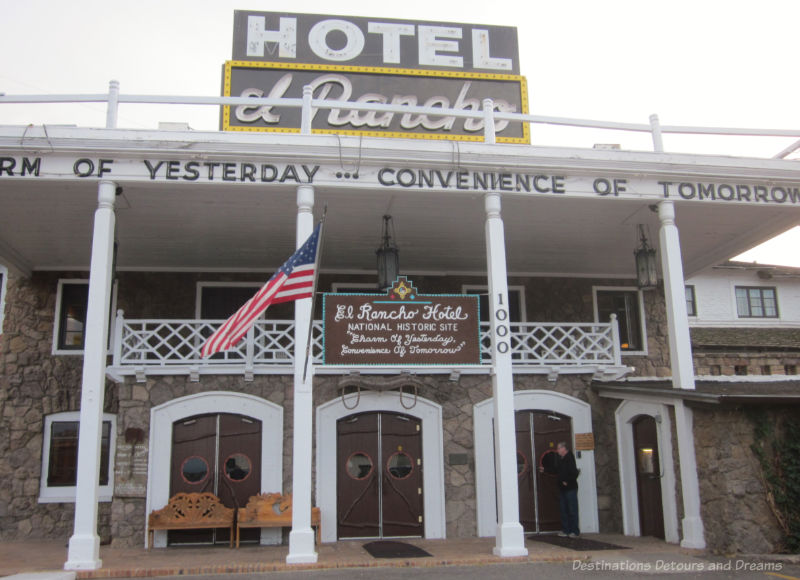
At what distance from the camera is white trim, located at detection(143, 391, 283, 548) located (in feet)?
39.6

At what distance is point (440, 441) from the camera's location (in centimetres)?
1281

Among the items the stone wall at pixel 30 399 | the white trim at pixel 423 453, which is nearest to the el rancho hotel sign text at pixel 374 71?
the white trim at pixel 423 453

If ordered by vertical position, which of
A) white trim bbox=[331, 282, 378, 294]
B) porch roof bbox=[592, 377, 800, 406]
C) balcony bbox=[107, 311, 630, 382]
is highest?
white trim bbox=[331, 282, 378, 294]

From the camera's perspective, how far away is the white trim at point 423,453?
1230 cm

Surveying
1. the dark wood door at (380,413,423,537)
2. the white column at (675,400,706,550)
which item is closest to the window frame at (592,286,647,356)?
the white column at (675,400,706,550)

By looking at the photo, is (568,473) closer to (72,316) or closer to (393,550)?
(393,550)

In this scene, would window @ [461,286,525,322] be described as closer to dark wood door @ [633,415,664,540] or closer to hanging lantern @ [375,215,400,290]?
dark wood door @ [633,415,664,540]

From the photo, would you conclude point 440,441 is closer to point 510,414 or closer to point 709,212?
point 510,414

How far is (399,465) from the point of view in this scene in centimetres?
1266

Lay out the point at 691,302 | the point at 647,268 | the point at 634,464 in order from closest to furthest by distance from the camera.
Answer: the point at 647,268 → the point at 634,464 → the point at 691,302

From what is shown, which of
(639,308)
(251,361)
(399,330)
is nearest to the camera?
(399,330)

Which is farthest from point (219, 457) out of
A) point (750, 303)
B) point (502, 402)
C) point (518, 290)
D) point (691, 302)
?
point (750, 303)

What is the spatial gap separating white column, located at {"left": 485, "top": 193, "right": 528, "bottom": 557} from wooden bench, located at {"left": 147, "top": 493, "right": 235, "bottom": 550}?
4.53 m

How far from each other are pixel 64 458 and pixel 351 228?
7.33 m
